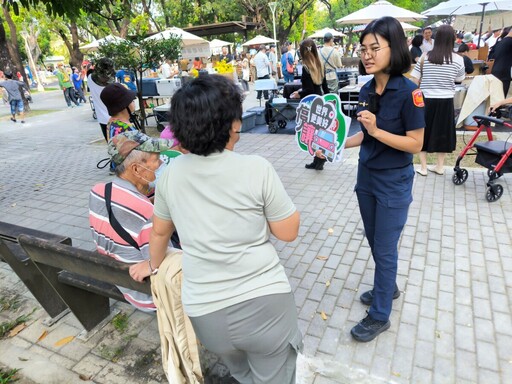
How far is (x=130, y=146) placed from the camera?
2186 mm

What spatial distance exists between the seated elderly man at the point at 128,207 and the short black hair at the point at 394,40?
143 centimetres

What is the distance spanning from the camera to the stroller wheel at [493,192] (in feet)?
13.7

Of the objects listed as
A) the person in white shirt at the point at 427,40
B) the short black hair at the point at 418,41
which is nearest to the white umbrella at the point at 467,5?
the short black hair at the point at 418,41

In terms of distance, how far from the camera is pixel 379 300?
2371mm

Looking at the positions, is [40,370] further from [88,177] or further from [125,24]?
[125,24]

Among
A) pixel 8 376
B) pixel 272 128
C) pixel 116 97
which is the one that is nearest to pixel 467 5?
pixel 272 128

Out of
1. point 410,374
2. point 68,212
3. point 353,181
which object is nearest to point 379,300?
point 410,374

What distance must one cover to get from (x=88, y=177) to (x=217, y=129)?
5.90 m

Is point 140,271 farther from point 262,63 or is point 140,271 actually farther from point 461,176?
point 262,63

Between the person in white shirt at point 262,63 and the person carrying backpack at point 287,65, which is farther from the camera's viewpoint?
the person carrying backpack at point 287,65

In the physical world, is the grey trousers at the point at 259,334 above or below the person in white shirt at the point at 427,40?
below

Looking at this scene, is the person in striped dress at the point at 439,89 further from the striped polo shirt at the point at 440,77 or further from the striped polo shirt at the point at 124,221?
the striped polo shirt at the point at 124,221

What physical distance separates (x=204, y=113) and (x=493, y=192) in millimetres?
4192

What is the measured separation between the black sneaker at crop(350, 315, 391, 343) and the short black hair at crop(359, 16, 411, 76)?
161 cm
